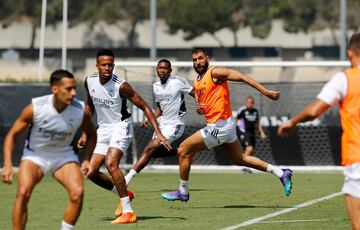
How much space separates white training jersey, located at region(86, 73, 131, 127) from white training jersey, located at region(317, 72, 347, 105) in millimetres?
5595

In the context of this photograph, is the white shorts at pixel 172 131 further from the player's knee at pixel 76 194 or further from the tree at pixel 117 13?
the tree at pixel 117 13

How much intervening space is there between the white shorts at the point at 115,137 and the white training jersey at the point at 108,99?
3.4 inches

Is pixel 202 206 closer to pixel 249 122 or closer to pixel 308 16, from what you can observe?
pixel 249 122

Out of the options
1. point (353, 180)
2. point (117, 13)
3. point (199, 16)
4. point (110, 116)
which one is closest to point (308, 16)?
point (199, 16)

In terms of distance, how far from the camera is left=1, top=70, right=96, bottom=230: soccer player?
424 inches

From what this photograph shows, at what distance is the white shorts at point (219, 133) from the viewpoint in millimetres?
15805

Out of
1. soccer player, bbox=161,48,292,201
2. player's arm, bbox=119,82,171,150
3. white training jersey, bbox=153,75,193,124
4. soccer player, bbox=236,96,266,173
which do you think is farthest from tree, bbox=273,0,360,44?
player's arm, bbox=119,82,171,150

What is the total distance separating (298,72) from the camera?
53125 mm

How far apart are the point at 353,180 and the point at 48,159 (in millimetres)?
3370

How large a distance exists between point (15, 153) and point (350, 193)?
735 inches

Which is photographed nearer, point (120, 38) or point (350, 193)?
point (350, 193)

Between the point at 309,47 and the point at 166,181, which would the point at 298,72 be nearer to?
the point at 309,47

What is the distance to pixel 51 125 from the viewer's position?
10922 millimetres

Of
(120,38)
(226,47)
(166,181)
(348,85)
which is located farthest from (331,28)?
(348,85)
